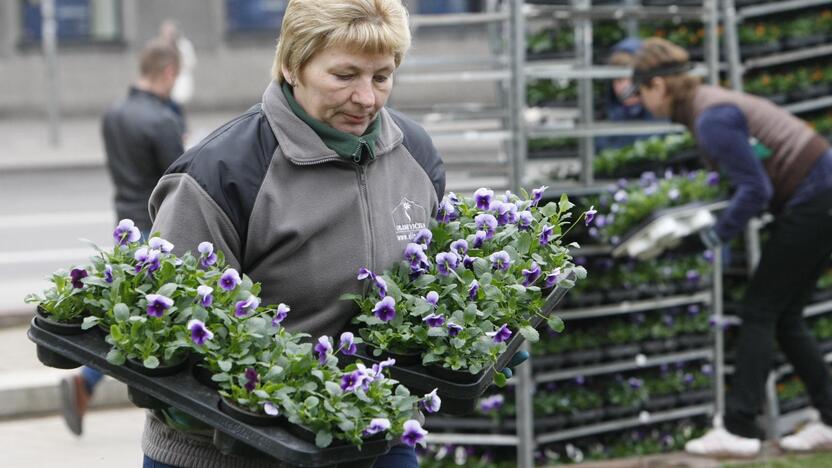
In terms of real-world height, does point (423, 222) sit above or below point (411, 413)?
above

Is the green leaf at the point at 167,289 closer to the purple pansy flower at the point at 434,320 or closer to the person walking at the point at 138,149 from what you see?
the purple pansy flower at the point at 434,320

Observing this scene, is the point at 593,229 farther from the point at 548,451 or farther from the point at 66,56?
the point at 66,56

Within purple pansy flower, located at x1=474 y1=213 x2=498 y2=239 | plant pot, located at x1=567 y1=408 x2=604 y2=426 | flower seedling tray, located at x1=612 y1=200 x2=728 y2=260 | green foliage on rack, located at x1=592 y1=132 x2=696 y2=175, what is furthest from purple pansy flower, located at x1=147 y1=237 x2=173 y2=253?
green foliage on rack, located at x1=592 y1=132 x2=696 y2=175

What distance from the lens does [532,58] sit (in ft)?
22.1

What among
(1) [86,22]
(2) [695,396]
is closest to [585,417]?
(2) [695,396]

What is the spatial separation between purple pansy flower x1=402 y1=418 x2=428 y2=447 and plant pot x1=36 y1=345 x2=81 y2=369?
2.39 ft

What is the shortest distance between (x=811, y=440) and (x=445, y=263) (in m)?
3.73

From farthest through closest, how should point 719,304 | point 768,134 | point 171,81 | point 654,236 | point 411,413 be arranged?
point 171,81 < point 719,304 < point 768,134 < point 654,236 < point 411,413

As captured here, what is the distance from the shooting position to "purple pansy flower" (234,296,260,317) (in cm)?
278

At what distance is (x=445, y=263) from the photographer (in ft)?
10.4

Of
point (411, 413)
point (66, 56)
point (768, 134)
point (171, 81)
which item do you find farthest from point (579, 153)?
point (66, 56)

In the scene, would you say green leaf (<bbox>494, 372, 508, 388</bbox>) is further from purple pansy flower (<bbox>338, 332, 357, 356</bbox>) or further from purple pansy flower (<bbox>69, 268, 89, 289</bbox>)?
purple pansy flower (<bbox>69, 268, 89, 289</bbox>)

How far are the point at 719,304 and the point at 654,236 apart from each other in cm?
110

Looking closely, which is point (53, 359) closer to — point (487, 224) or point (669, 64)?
point (487, 224)
